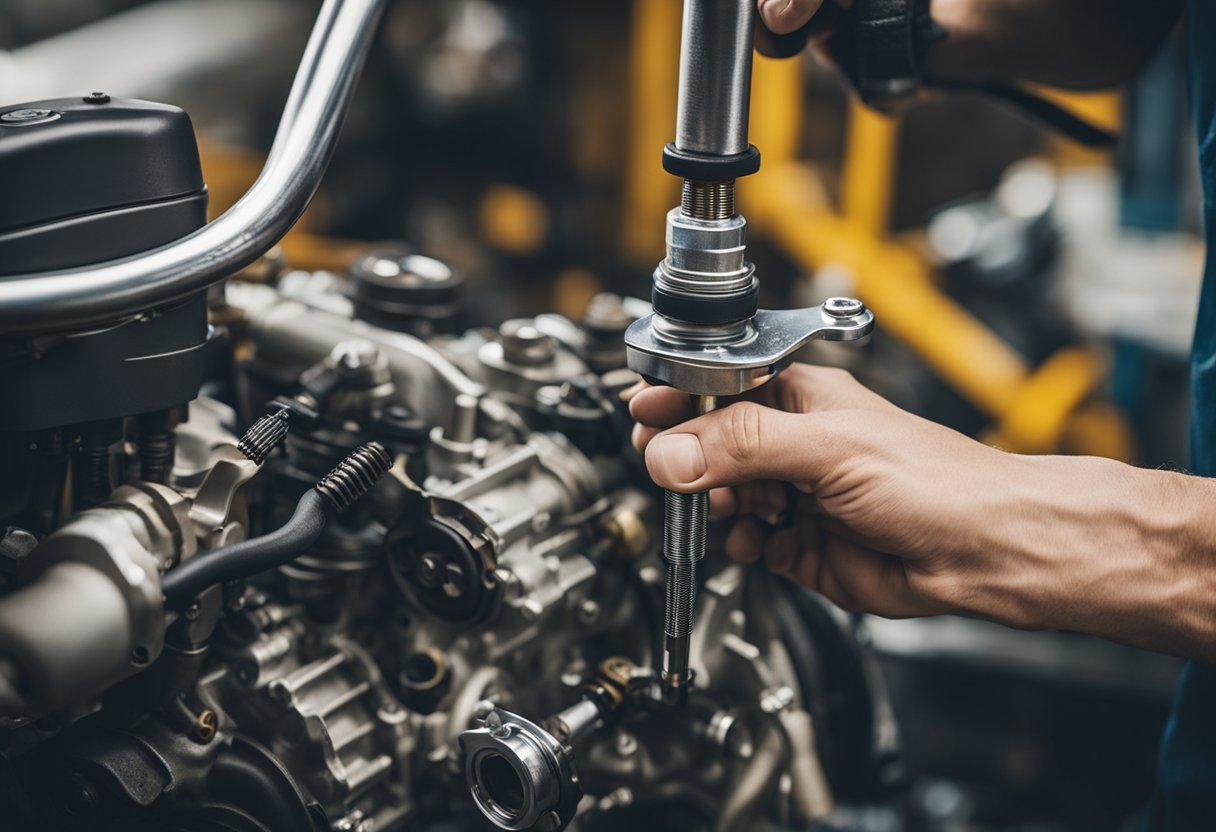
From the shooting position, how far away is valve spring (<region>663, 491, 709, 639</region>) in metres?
0.87

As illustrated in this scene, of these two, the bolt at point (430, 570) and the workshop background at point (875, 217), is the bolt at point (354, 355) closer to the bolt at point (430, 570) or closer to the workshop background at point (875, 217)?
the bolt at point (430, 570)

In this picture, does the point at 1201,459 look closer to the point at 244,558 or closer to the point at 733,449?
the point at 733,449

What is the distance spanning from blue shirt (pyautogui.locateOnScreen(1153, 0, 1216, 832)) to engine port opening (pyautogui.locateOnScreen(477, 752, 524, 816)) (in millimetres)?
577

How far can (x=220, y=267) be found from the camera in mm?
762

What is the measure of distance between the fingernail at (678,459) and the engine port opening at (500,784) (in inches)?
9.3

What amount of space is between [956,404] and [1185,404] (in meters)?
0.54

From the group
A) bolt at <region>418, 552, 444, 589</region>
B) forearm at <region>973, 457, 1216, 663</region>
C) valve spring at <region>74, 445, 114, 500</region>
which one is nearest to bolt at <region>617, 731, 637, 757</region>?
bolt at <region>418, 552, 444, 589</region>

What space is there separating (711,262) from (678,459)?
0.13m

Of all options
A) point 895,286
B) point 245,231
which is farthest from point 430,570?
point 895,286

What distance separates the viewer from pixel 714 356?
2.65 feet

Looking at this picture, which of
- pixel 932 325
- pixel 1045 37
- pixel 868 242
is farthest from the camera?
pixel 868 242

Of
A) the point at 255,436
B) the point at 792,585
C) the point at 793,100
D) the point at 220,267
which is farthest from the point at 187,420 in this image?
the point at 793,100

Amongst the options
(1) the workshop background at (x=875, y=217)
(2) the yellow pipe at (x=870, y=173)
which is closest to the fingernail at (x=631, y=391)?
(1) the workshop background at (x=875, y=217)

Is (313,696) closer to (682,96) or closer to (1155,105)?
(682,96)
